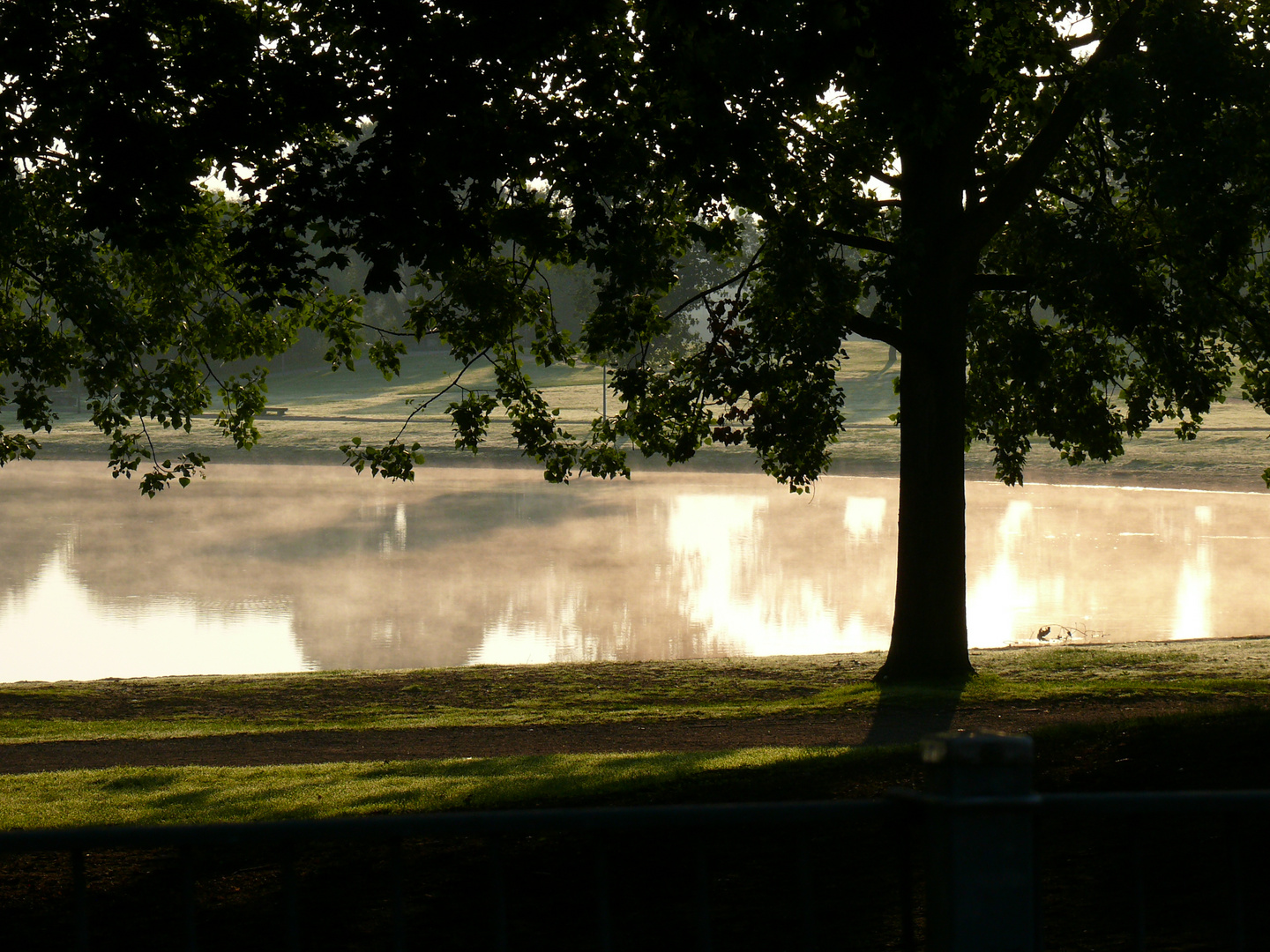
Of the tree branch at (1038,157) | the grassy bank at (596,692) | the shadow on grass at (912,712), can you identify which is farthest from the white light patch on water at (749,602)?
the tree branch at (1038,157)

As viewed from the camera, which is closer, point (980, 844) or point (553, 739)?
point (980, 844)

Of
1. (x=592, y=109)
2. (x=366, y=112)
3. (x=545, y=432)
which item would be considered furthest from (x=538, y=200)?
(x=545, y=432)

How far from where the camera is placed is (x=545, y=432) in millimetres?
16031

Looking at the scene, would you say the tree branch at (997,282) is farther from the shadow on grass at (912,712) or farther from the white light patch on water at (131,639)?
the white light patch on water at (131,639)

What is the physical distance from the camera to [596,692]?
15.8 metres

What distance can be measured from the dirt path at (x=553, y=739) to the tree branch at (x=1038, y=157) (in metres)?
5.66

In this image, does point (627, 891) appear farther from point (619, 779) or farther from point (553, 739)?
point (553, 739)

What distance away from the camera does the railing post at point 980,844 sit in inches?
121

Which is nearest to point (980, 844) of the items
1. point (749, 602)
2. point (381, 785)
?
point (381, 785)

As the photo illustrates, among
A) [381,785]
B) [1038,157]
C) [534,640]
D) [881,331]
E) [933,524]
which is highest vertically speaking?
[1038,157]

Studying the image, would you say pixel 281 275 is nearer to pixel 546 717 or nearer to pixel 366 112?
pixel 366 112

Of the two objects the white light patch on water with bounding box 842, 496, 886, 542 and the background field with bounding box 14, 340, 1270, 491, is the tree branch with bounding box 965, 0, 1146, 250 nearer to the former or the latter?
the white light patch on water with bounding box 842, 496, 886, 542

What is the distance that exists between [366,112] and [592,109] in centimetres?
243

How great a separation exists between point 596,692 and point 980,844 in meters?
12.8
